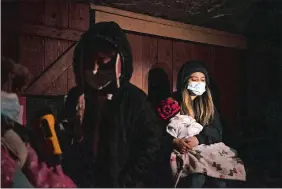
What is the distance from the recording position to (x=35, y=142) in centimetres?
320

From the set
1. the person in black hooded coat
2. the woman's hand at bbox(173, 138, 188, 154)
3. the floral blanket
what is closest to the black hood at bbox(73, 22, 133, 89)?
the person in black hooded coat

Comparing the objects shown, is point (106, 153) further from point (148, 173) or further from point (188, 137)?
point (188, 137)

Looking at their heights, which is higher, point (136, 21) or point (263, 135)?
point (136, 21)

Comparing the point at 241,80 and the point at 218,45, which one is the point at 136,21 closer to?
the point at 218,45

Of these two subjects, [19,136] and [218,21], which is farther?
[218,21]

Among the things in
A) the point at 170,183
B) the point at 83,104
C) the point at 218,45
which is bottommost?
the point at 170,183

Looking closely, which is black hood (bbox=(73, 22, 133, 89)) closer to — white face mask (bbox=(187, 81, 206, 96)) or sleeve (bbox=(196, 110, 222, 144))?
white face mask (bbox=(187, 81, 206, 96))

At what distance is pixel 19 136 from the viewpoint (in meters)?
3.17

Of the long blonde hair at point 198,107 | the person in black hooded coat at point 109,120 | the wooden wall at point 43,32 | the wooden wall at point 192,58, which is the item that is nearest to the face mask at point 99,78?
the person in black hooded coat at point 109,120

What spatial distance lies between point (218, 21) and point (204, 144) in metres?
0.82

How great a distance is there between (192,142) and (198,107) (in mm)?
223

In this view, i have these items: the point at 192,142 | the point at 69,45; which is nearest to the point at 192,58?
the point at 192,142

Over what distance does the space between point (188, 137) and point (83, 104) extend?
684mm

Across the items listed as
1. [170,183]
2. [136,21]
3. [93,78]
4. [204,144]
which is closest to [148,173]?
[170,183]
